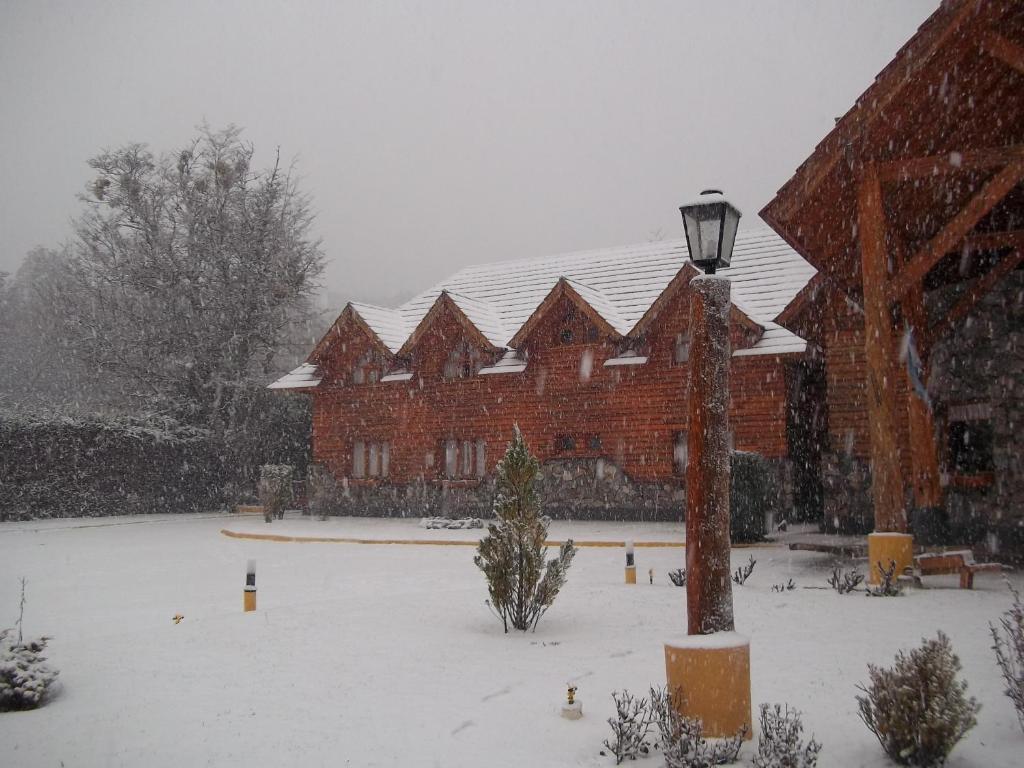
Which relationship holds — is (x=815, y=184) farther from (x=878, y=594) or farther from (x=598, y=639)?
(x=598, y=639)

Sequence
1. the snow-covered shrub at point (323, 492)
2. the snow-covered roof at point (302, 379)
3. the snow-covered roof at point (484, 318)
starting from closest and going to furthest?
the snow-covered roof at point (484, 318)
the snow-covered shrub at point (323, 492)
the snow-covered roof at point (302, 379)

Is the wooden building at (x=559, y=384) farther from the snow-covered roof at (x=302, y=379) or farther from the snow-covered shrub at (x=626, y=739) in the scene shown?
the snow-covered shrub at (x=626, y=739)

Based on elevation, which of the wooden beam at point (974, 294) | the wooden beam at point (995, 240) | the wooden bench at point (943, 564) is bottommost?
the wooden bench at point (943, 564)

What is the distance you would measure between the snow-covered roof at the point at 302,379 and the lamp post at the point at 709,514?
75.8 ft

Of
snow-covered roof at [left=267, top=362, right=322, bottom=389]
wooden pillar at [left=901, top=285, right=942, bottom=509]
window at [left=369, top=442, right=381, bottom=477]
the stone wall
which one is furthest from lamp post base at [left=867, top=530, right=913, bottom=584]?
snow-covered roof at [left=267, top=362, right=322, bottom=389]

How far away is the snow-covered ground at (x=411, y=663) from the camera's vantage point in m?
5.46

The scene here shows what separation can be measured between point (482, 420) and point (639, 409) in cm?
488

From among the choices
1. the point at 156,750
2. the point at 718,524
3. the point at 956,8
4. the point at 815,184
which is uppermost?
the point at 956,8

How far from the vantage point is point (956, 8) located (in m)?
9.78

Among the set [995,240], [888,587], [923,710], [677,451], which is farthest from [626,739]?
[677,451]

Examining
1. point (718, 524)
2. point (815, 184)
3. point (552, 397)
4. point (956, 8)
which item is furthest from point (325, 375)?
point (718, 524)

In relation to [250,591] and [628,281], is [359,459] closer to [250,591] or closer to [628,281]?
[628,281]

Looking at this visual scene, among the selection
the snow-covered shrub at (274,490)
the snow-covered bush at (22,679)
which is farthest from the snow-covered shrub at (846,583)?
the snow-covered shrub at (274,490)

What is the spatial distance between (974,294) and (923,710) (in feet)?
32.4
